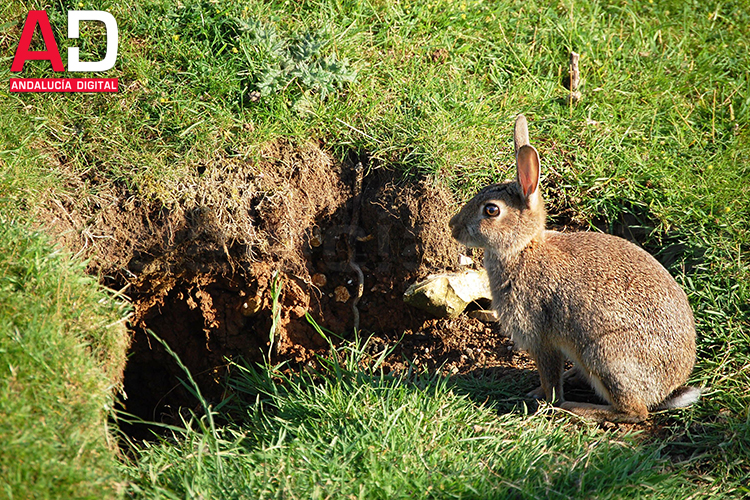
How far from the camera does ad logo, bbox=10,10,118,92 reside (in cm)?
484

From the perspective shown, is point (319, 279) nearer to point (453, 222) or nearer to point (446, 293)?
point (446, 293)

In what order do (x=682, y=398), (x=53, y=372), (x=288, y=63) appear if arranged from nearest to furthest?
(x=53, y=372) → (x=682, y=398) → (x=288, y=63)

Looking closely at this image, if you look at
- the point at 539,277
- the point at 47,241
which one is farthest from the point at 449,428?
the point at 47,241

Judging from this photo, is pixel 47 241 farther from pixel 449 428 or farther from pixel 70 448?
pixel 449 428

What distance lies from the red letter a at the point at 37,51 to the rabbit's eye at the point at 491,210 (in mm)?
3200

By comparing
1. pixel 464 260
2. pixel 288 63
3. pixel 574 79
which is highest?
pixel 288 63

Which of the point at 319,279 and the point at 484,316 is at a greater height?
the point at 319,279

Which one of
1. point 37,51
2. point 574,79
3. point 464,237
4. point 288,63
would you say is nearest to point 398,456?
point 464,237

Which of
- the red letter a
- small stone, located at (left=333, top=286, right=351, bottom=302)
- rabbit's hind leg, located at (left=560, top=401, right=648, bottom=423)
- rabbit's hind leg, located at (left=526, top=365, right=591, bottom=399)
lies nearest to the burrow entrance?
small stone, located at (left=333, top=286, right=351, bottom=302)

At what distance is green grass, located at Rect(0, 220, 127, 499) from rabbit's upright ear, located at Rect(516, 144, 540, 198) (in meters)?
2.43

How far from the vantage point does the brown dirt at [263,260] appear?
4.59 meters

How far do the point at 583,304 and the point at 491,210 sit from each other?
78cm

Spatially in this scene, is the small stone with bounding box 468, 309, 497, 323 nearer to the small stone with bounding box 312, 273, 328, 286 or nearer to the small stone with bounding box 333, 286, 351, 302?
the small stone with bounding box 333, 286, 351, 302

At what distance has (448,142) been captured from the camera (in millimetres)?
4895
